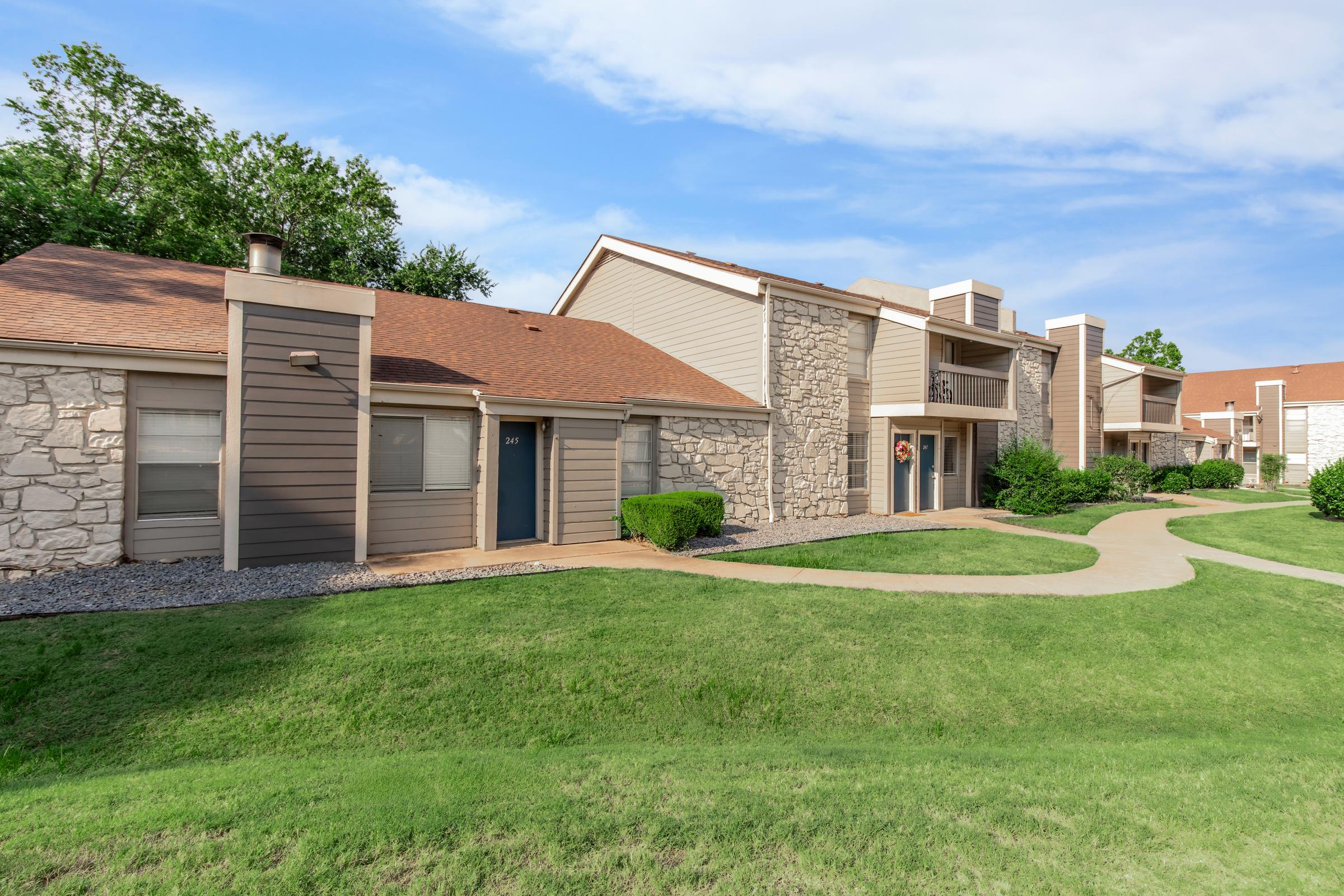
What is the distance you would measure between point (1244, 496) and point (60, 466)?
34.6m

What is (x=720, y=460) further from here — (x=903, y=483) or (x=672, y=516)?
(x=903, y=483)

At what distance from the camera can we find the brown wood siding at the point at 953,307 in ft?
61.6

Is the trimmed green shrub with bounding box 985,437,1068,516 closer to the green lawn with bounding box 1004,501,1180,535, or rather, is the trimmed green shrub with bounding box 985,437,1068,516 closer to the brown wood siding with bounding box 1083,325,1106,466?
the green lawn with bounding box 1004,501,1180,535

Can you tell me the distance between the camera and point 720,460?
1330 centimetres

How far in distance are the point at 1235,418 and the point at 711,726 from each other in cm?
4347

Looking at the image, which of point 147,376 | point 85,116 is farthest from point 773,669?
point 85,116

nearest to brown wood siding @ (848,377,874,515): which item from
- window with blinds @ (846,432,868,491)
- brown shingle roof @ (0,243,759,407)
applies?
window with blinds @ (846,432,868,491)

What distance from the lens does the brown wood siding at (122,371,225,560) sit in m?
8.16

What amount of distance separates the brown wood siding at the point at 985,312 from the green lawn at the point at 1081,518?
18.7 ft

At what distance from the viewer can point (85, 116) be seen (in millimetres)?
18812

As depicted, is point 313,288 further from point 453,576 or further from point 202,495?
point 453,576

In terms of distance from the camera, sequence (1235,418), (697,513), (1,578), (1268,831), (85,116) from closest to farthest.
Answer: (1268,831), (1,578), (697,513), (85,116), (1235,418)

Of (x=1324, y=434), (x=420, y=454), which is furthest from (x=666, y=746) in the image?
(x=1324, y=434)

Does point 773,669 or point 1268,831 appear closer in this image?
point 1268,831
